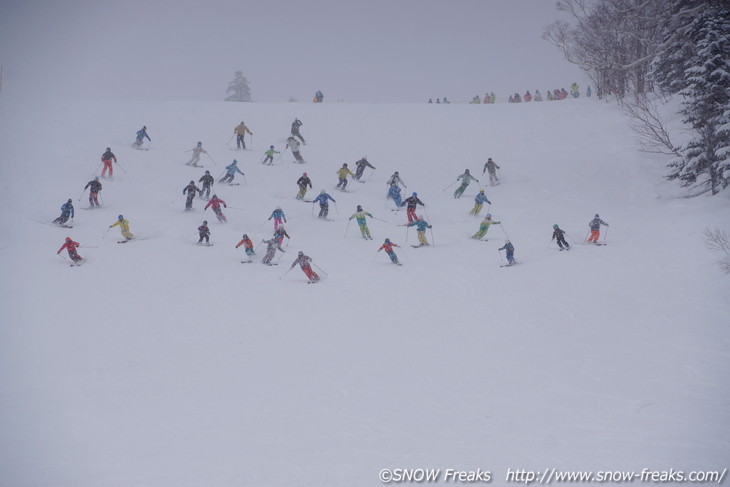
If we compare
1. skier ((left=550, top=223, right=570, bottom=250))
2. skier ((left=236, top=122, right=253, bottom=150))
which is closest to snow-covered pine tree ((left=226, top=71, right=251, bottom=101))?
skier ((left=236, top=122, right=253, bottom=150))

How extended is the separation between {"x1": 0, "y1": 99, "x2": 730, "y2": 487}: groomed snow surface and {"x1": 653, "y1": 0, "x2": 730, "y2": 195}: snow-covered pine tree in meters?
1.43

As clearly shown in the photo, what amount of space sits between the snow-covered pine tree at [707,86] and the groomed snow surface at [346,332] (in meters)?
1.43

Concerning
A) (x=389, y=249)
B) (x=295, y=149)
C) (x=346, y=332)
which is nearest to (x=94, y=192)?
(x=295, y=149)

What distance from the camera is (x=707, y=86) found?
18.0m

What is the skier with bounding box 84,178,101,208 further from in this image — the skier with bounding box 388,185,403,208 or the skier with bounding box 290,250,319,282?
the skier with bounding box 388,185,403,208

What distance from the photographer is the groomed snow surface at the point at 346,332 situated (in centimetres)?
638

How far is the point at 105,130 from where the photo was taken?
89.7 feet

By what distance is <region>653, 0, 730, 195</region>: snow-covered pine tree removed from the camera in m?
17.2

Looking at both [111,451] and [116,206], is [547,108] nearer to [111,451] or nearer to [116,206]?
[116,206]

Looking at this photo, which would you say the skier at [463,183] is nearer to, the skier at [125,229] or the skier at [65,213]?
the skier at [125,229]

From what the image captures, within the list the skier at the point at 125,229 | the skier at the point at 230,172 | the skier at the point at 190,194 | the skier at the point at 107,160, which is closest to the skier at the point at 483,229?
the skier at the point at 230,172

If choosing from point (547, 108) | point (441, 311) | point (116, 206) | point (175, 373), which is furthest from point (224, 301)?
point (547, 108)

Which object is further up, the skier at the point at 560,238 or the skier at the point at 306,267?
the skier at the point at 306,267

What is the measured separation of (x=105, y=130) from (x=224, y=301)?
2048cm
